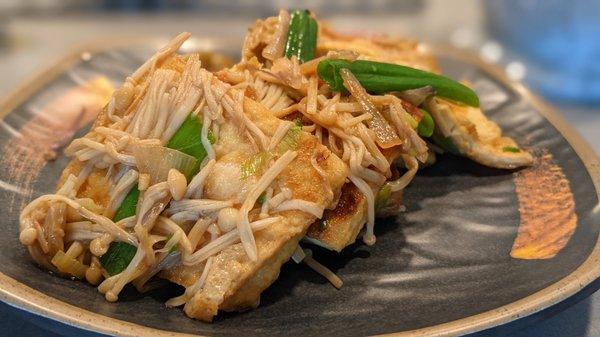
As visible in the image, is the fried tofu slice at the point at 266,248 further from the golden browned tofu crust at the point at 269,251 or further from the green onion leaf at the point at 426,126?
the green onion leaf at the point at 426,126

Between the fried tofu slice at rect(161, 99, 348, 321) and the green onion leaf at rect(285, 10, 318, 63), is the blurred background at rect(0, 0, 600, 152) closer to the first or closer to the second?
the green onion leaf at rect(285, 10, 318, 63)

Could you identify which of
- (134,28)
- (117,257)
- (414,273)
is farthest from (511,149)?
(134,28)

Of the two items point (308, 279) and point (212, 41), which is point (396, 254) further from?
point (212, 41)

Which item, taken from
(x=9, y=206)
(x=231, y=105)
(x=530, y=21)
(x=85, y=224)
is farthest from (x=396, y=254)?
(x=530, y=21)

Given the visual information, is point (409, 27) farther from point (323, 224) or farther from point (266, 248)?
point (266, 248)

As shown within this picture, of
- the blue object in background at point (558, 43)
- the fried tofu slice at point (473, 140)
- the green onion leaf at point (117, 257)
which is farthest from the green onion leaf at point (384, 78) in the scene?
the blue object in background at point (558, 43)

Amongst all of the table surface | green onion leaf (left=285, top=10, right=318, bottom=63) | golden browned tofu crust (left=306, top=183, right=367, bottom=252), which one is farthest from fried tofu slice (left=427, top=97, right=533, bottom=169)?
the table surface
